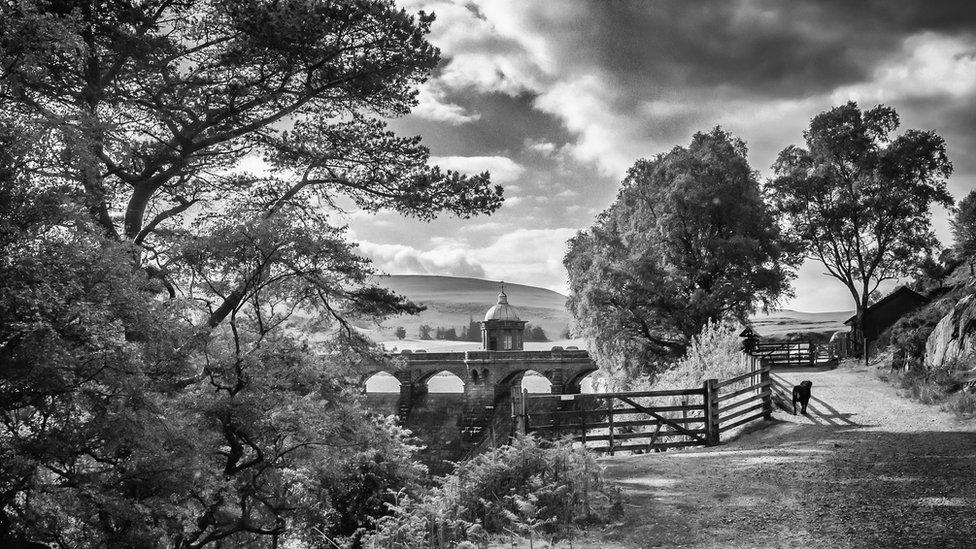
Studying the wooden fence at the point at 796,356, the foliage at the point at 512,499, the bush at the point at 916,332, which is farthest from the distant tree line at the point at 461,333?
the foliage at the point at 512,499

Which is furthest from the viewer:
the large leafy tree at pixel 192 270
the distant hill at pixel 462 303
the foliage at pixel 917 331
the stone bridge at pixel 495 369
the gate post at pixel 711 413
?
the distant hill at pixel 462 303

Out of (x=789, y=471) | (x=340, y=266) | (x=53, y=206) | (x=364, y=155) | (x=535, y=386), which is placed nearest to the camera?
(x=53, y=206)

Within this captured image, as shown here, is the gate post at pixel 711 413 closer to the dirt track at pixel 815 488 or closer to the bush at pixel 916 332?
the dirt track at pixel 815 488

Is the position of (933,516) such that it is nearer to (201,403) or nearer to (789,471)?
(789,471)

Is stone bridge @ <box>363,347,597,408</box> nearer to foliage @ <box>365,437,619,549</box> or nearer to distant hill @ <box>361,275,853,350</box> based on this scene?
foliage @ <box>365,437,619,549</box>

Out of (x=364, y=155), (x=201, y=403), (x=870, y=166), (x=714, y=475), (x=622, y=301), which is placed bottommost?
(x=714, y=475)

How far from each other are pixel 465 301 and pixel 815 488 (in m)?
145

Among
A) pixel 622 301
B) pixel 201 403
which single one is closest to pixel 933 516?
pixel 201 403

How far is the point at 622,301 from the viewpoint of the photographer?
2503 centimetres

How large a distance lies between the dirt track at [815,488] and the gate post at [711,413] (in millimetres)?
510

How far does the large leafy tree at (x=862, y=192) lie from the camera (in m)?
26.9

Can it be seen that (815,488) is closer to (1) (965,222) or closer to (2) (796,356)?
(2) (796,356)

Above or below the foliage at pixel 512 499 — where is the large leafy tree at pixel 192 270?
above

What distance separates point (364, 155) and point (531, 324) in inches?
4811
